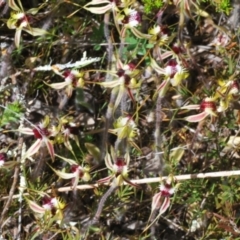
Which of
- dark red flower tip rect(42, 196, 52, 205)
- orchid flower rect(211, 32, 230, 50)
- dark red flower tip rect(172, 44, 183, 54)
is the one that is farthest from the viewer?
orchid flower rect(211, 32, 230, 50)

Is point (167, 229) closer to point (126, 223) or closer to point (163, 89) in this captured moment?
point (126, 223)

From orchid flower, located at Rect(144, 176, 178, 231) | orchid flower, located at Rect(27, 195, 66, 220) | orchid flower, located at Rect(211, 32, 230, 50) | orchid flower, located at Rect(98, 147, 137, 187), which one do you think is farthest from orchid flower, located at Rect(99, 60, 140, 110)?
orchid flower, located at Rect(211, 32, 230, 50)

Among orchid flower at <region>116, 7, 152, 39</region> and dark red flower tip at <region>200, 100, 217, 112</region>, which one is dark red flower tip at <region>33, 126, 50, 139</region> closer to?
orchid flower at <region>116, 7, 152, 39</region>

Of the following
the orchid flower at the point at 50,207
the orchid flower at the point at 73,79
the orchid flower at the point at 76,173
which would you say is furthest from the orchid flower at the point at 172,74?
the orchid flower at the point at 50,207

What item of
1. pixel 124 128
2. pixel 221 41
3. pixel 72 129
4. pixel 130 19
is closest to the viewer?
pixel 124 128

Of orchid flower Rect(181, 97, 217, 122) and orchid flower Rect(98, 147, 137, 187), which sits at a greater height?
orchid flower Rect(181, 97, 217, 122)

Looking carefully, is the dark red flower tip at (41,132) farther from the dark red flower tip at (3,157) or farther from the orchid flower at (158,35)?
the orchid flower at (158,35)

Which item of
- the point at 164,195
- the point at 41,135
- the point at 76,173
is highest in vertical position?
the point at 41,135

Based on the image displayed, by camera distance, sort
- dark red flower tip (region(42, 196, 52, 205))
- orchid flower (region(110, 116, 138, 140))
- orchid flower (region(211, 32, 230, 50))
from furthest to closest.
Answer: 1. orchid flower (region(211, 32, 230, 50))
2. dark red flower tip (region(42, 196, 52, 205))
3. orchid flower (region(110, 116, 138, 140))

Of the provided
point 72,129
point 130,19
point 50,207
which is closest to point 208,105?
point 130,19

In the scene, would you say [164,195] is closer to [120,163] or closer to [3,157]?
[120,163]
